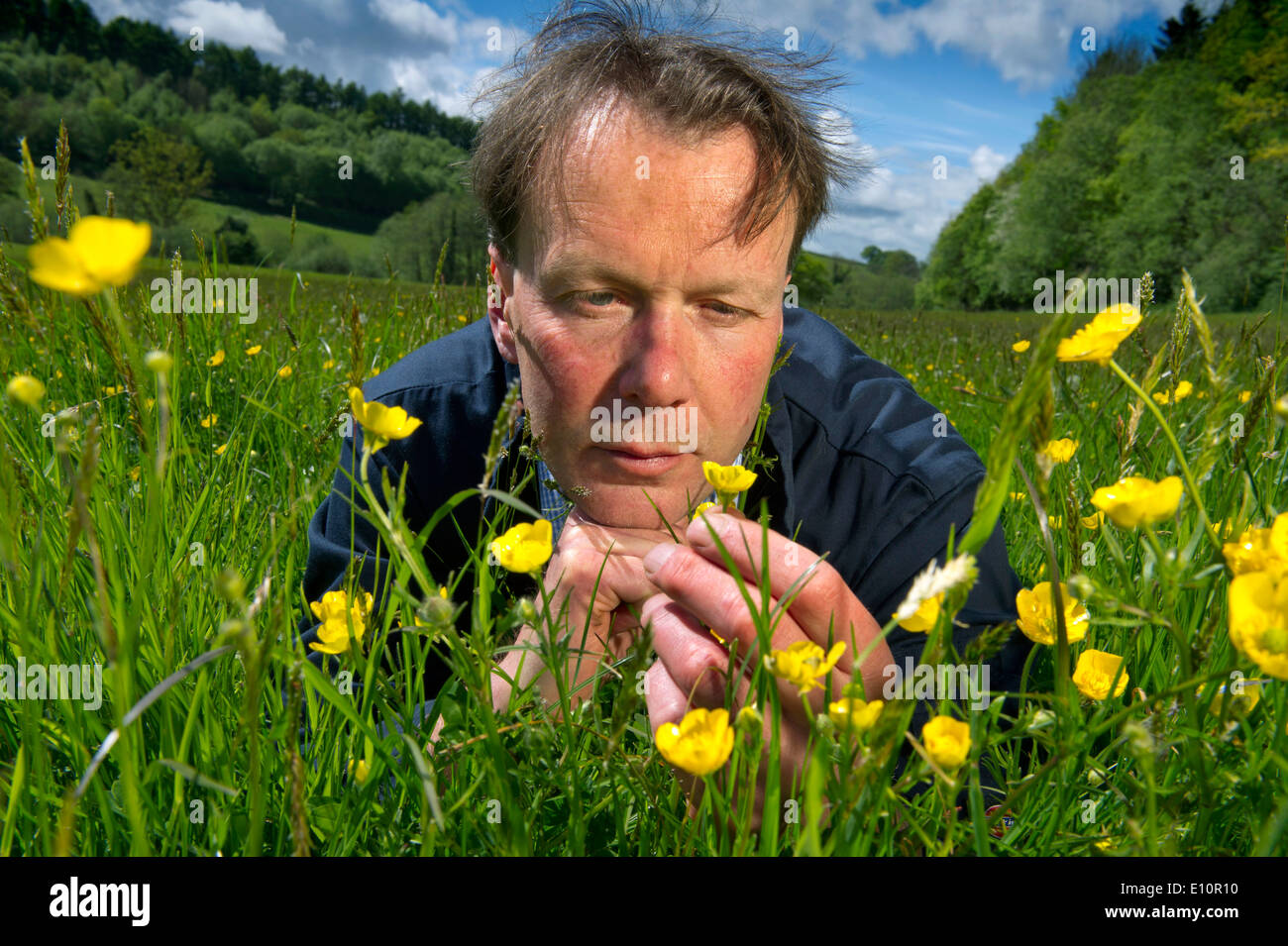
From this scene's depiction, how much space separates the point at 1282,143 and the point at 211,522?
1188 inches

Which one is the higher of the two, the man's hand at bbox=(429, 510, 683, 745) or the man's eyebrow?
the man's eyebrow

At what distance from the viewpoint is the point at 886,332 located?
21.9ft

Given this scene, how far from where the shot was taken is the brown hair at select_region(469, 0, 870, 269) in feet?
6.26

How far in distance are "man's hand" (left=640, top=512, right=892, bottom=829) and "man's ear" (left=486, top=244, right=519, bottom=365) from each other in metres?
1.06

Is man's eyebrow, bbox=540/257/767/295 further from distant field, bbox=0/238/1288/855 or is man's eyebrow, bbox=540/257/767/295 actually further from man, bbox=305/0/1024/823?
distant field, bbox=0/238/1288/855

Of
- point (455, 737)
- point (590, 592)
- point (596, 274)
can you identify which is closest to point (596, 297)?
point (596, 274)

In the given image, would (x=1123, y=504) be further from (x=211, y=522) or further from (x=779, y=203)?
(x=211, y=522)

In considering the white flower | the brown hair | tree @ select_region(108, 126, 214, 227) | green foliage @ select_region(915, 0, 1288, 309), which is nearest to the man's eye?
the brown hair

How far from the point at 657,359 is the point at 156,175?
40447mm

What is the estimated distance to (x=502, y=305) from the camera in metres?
2.32

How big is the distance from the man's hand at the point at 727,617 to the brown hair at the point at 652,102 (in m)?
0.87

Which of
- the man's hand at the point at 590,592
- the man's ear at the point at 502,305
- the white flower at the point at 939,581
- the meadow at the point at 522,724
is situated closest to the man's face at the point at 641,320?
the man's hand at the point at 590,592

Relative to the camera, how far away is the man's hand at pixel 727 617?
3.70 ft
